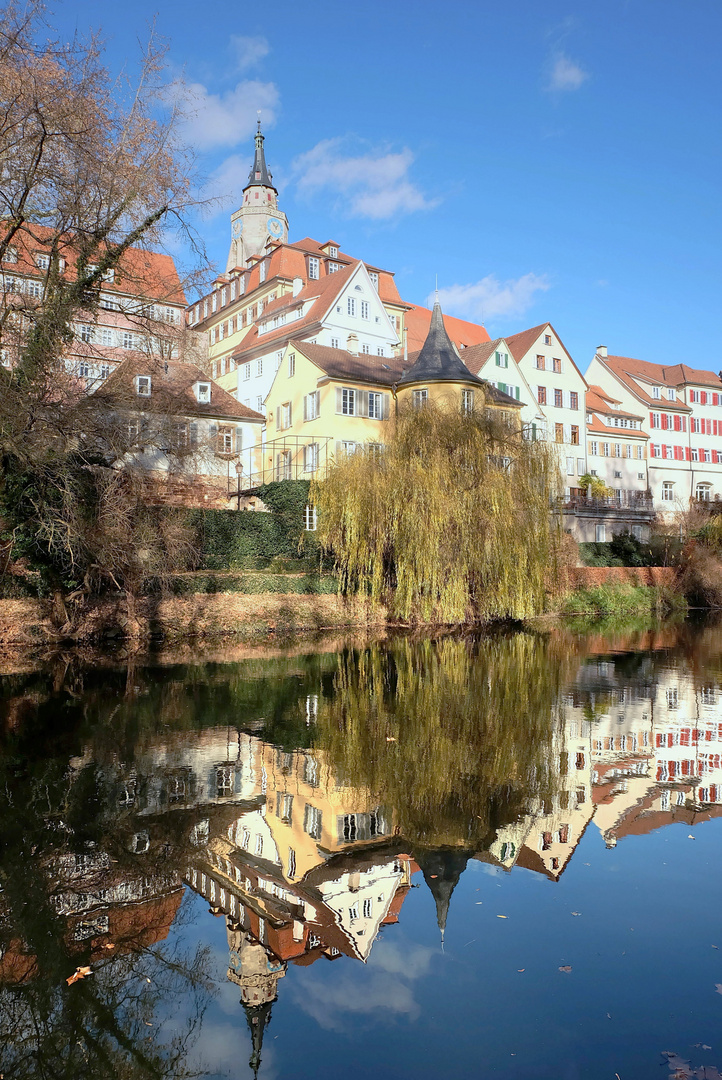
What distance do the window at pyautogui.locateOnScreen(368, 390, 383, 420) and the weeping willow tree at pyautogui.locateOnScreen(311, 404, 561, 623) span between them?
37.8 feet

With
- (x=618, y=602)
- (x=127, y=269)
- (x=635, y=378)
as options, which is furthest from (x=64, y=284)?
(x=635, y=378)

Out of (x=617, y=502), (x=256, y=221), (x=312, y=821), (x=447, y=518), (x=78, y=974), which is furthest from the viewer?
(x=256, y=221)

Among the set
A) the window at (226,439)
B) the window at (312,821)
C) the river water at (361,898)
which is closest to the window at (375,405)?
the window at (226,439)

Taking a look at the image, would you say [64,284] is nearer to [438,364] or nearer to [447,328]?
[438,364]

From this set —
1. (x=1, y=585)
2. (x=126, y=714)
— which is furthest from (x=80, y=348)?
(x=126, y=714)

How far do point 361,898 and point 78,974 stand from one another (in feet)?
6.65

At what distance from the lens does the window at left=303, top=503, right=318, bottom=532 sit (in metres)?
33.3

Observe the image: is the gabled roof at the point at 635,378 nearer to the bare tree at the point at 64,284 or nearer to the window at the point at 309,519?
the window at the point at 309,519

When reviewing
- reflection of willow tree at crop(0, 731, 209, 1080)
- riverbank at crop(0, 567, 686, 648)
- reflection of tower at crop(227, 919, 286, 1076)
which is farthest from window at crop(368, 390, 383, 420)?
reflection of tower at crop(227, 919, 286, 1076)

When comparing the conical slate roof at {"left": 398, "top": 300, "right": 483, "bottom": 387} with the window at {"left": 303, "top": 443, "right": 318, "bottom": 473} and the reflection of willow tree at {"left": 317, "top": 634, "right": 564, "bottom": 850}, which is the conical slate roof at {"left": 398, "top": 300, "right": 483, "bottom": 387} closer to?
the window at {"left": 303, "top": 443, "right": 318, "bottom": 473}

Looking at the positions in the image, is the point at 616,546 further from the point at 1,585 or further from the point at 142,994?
the point at 142,994

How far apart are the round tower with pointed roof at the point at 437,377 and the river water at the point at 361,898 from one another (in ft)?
90.2

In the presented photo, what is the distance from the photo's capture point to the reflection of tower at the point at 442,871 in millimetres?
6156

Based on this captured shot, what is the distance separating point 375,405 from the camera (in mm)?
40531
